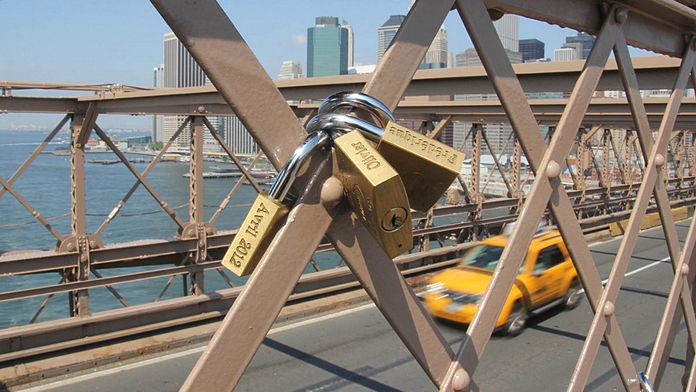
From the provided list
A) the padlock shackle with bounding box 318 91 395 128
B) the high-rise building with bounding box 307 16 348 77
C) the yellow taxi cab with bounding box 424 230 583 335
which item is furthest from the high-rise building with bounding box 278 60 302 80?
the padlock shackle with bounding box 318 91 395 128

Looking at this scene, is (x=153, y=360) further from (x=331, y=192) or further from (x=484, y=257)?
(x=331, y=192)

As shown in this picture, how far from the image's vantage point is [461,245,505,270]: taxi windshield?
42.7 feet

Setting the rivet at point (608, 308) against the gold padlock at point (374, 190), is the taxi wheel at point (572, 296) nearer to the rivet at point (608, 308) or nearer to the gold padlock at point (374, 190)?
the rivet at point (608, 308)

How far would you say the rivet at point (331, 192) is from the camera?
4.13 ft

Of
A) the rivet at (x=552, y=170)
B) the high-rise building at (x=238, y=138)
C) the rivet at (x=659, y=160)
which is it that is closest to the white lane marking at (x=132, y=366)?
the rivet at (x=659, y=160)

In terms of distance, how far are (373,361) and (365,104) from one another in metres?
9.11

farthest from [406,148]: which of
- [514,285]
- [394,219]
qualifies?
[514,285]

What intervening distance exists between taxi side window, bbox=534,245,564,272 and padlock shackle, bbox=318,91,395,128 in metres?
12.0

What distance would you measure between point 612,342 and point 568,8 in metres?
1.14

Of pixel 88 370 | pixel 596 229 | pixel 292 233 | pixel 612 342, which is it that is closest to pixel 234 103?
pixel 292 233

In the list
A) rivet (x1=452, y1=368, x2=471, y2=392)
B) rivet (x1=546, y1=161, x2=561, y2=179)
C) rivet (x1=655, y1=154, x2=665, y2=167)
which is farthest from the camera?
rivet (x1=655, y1=154, x2=665, y2=167)

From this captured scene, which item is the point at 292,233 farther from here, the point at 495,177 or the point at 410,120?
the point at 495,177

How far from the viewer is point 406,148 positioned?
1.28m

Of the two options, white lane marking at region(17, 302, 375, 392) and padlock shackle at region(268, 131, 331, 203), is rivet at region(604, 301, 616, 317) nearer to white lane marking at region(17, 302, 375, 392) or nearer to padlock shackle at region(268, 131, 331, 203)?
padlock shackle at region(268, 131, 331, 203)
